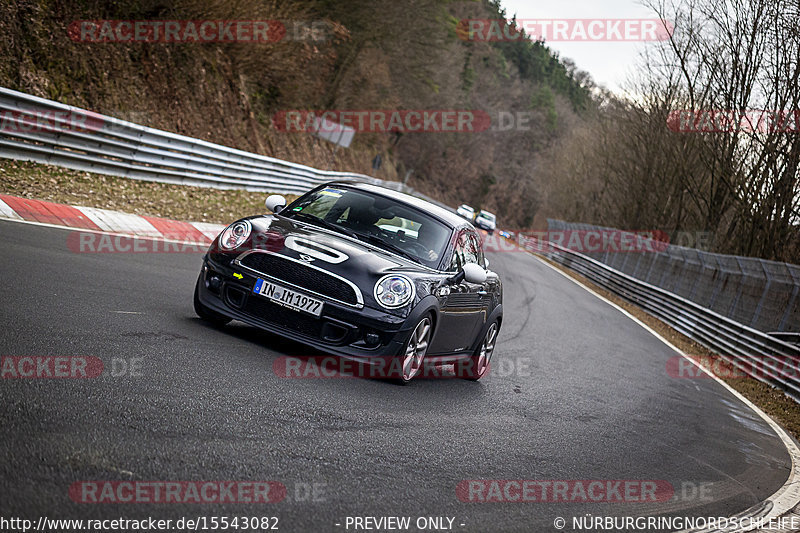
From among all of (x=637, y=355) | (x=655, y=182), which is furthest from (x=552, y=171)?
(x=637, y=355)

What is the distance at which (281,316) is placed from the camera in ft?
22.0

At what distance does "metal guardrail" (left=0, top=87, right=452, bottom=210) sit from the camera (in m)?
13.0

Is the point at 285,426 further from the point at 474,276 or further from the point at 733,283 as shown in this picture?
the point at 733,283

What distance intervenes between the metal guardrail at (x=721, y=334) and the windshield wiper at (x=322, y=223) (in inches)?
378

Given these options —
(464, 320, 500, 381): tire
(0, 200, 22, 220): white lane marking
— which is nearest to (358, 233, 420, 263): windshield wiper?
(464, 320, 500, 381): tire

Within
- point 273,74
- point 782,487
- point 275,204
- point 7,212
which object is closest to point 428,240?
point 275,204

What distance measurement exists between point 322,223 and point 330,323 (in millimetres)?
1410

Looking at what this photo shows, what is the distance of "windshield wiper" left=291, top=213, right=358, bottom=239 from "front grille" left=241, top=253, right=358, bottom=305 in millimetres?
960

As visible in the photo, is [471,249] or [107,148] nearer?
[471,249]

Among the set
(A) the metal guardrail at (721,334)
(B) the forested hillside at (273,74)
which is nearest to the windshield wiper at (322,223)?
(B) the forested hillside at (273,74)

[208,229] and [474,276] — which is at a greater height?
[474,276]

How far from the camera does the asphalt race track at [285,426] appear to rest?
3.89m

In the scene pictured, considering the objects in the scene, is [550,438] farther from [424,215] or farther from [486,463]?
[424,215]

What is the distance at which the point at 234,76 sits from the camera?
1134 inches
